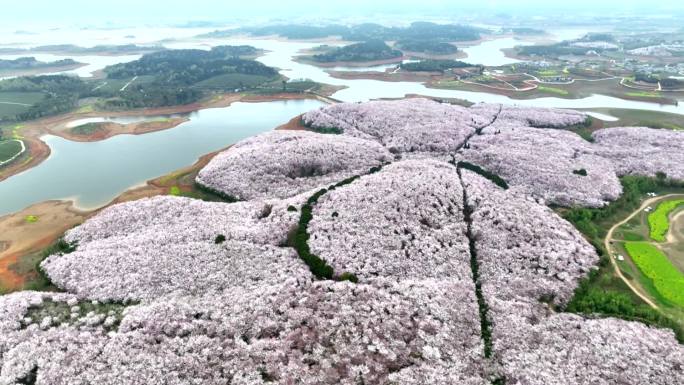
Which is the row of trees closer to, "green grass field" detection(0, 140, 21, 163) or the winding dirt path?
the winding dirt path

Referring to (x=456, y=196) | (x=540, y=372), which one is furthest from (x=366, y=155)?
(x=540, y=372)

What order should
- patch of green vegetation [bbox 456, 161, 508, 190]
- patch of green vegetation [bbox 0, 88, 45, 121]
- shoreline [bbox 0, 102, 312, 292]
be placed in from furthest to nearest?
patch of green vegetation [bbox 0, 88, 45, 121] < patch of green vegetation [bbox 456, 161, 508, 190] < shoreline [bbox 0, 102, 312, 292]

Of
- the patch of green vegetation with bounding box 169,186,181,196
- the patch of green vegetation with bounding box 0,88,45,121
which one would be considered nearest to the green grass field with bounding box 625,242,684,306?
the patch of green vegetation with bounding box 169,186,181,196

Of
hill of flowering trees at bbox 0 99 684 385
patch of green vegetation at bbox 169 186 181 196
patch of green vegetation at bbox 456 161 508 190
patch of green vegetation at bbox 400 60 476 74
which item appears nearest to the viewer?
hill of flowering trees at bbox 0 99 684 385

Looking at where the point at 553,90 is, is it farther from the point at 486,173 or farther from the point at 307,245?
the point at 307,245

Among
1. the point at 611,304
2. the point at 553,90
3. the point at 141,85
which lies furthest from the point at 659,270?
the point at 141,85

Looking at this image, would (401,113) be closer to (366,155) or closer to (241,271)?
(366,155)
